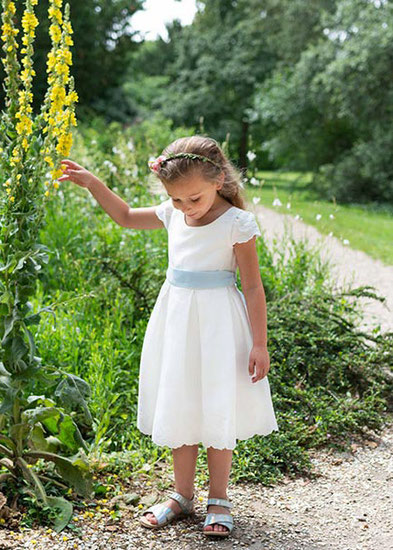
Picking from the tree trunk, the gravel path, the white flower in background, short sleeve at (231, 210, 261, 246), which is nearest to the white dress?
short sleeve at (231, 210, 261, 246)

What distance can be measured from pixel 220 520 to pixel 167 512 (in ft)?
0.70

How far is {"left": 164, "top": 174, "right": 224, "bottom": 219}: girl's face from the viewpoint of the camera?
2.42 meters

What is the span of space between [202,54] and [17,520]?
2117 cm

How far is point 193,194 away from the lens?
243cm

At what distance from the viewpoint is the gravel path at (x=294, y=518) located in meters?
2.54

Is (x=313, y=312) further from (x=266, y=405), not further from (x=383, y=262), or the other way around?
(x=383, y=262)

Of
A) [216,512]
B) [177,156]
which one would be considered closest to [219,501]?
[216,512]

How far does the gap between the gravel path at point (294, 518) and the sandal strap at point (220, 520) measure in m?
0.05

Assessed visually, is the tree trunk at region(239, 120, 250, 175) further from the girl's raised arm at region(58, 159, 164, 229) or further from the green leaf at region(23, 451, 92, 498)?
the green leaf at region(23, 451, 92, 498)

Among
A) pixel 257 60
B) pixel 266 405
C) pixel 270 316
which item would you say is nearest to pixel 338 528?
pixel 266 405

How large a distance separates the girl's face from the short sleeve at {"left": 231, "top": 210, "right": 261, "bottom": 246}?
120 millimetres

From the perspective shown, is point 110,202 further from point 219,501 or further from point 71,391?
point 219,501

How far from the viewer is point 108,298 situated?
464 cm

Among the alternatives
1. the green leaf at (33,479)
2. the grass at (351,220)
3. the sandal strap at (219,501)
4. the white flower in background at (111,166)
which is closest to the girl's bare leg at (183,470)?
the sandal strap at (219,501)
